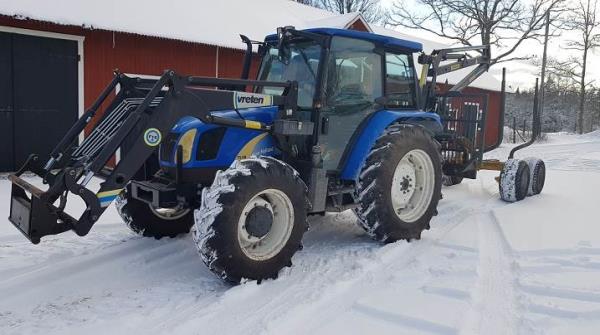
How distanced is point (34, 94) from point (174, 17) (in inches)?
152

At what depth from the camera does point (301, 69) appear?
199 inches

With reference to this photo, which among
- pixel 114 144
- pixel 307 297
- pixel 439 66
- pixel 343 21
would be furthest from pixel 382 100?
pixel 343 21

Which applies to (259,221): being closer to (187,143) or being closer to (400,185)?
(187,143)

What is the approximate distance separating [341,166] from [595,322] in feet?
8.25

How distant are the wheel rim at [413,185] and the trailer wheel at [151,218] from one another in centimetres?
220

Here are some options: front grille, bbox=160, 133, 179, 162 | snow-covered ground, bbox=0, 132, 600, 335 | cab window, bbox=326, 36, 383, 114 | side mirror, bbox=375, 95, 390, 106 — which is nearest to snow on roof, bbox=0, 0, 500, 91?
snow-covered ground, bbox=0, 132, 600, 335

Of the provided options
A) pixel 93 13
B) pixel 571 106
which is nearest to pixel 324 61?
pixel 93 13

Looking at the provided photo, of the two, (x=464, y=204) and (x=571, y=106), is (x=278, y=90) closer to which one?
(x=464, y=204)

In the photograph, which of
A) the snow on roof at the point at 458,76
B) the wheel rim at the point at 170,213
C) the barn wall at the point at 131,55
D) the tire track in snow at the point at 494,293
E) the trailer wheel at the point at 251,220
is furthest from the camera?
the snow on roof at the point at 458,76

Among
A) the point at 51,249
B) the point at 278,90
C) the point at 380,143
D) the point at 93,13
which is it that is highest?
the point at 93,13

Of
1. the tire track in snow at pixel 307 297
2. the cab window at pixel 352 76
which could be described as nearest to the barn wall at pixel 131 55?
the cab window at pixel 352 76

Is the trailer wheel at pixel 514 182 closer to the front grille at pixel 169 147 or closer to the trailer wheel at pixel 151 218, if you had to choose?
the trailer wheel at pixel 151 218

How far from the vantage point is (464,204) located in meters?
7.50

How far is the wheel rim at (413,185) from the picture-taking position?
5.47 meters
